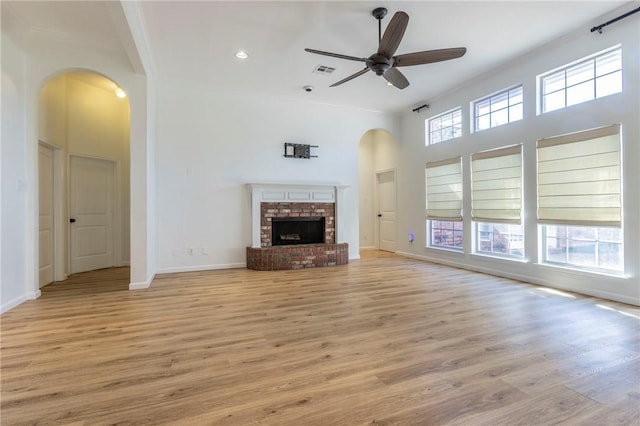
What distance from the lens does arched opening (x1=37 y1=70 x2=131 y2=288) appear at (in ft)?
14.8

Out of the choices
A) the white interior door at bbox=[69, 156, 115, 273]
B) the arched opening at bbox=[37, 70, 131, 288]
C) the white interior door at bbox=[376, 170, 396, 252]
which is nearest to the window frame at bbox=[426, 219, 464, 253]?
the white interior door at bbox=[376, 170, 396, 252]

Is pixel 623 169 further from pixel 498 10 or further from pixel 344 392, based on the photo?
pixel 344 392

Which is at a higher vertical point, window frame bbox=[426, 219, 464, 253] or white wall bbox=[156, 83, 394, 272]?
white wall bbox=[156, 83, 394, 272]

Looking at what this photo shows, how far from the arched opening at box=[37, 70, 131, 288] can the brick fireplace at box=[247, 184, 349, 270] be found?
107 inches

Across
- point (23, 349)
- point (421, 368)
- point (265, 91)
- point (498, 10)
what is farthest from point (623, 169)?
point (23, 349)

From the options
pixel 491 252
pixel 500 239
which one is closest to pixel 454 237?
pixel 491 252

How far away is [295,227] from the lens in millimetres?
6070

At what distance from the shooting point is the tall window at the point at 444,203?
18.7 ft

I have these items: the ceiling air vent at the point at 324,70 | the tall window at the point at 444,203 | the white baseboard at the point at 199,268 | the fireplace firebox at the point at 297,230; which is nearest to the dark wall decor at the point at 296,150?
the fireplace firebox at the point at 297,230

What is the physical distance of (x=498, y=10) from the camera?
3.38 metres

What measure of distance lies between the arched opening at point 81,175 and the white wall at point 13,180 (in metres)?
0.72

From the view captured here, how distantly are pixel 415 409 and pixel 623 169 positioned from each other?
150 inches

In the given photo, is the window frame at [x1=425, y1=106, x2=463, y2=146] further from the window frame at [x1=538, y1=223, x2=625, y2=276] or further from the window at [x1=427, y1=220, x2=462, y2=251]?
the window frame at [x1=538, y1=223, x2=625, y2=276]

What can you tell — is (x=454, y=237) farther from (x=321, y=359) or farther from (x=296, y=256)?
(x=321, y=359)
